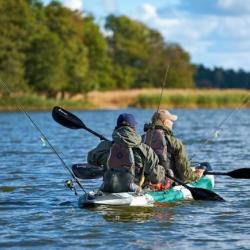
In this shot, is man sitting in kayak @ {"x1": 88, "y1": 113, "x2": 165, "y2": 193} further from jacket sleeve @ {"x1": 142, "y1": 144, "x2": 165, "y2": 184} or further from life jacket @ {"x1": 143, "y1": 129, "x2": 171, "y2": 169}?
life jacket @ {"x1": 143, "y1": 129, "x2": 171, "y2": 169}

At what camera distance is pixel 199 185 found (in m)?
13.8

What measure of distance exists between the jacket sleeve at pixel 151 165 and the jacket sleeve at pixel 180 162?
0.67 meters

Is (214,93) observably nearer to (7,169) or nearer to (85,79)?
(85,79)

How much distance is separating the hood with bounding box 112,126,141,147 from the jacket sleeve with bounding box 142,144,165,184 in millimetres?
215

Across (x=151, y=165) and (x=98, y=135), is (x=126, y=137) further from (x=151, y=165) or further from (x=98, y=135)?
(x=98, y=135)

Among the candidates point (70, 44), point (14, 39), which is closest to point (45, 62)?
point (14, 39)

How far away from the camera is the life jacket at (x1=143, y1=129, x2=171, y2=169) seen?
12.6m

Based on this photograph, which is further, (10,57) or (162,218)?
(10,57)

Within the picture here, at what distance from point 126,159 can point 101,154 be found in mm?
518

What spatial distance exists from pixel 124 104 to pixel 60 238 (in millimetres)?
63981

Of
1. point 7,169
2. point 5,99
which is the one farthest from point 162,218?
point 5,99

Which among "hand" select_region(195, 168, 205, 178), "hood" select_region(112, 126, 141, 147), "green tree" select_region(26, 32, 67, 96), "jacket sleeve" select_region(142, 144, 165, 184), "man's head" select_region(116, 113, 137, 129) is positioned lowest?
"hand" select_region(195, 168, 205, 178)

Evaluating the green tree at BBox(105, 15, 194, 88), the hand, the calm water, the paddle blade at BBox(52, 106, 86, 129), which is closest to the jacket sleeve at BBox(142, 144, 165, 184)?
the calm water

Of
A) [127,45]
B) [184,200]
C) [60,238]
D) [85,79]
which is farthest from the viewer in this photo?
[127,45]
